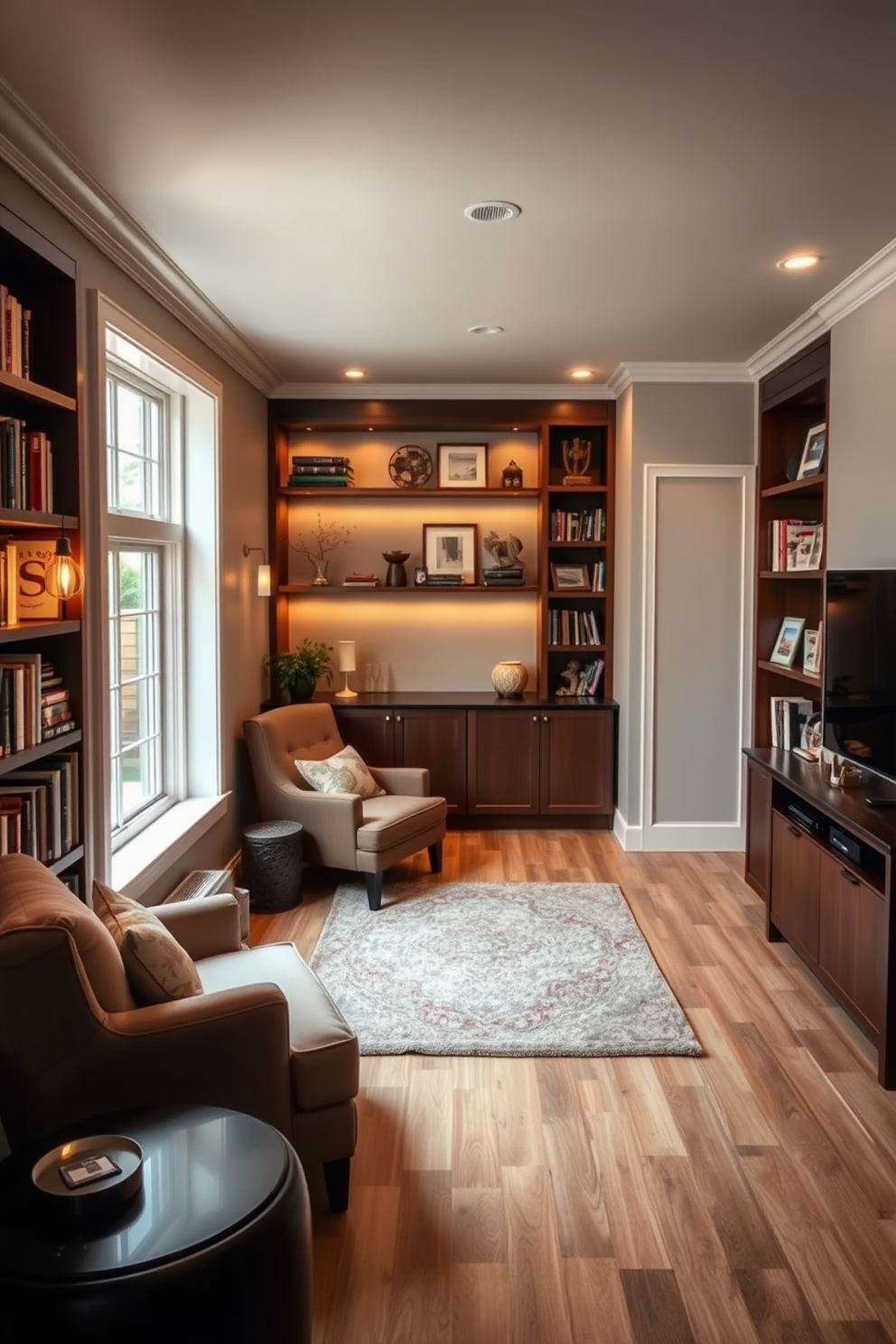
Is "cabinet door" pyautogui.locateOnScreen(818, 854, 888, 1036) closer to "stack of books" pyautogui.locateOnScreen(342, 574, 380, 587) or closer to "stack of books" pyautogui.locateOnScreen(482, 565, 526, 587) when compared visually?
"stack of books" pyautogui.locateOnScreen(482, 565, 526, 587)

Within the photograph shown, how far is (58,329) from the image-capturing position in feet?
8.77

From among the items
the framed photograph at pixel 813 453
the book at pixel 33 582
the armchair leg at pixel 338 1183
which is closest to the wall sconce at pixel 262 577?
the book at pixel 33 582

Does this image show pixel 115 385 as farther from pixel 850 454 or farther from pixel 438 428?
pixel 850 454

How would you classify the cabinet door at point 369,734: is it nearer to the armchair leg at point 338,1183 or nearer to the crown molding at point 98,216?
the crown molding at point 98,216

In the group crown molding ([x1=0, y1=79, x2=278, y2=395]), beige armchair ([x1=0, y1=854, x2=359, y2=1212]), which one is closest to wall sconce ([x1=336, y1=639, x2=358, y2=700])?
crown molding ([x1=0, y1=79, x2=278, y2=395])

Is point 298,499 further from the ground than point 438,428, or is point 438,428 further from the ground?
point 438,428

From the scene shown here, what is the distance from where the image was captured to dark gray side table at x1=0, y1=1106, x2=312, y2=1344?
→ 4.42 ft

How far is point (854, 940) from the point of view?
9.93ft

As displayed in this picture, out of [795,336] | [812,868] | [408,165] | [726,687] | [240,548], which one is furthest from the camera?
[726,687]

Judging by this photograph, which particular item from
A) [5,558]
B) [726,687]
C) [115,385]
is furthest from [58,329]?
[726,687]

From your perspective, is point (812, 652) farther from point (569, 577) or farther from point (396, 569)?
point (396, 569)

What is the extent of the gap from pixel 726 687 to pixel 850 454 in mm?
1723

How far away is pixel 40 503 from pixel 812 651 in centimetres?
348

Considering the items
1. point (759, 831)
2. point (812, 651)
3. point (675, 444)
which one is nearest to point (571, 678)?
point (675, 444)
